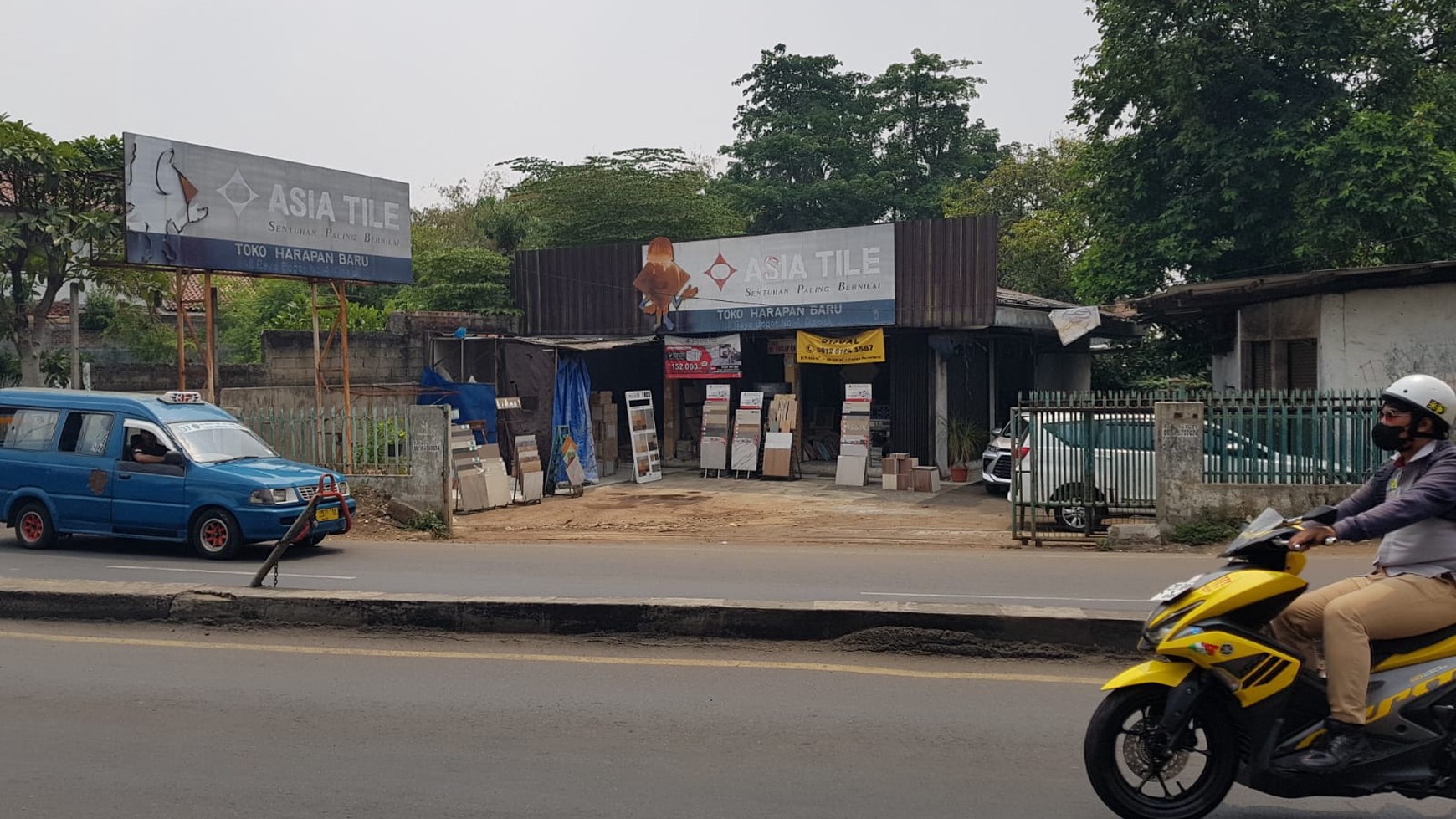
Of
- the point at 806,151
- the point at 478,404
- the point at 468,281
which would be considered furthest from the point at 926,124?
the point at 478,404

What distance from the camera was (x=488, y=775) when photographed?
15.8 ft

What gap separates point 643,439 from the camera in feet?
73.6

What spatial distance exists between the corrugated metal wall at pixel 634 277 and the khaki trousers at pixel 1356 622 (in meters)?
15.9

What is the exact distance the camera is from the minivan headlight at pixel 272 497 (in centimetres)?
1130

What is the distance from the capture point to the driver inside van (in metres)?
11.6

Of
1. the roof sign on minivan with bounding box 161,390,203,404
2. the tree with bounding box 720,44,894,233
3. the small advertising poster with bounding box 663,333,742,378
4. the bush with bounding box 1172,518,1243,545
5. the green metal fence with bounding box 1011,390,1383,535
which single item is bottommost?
the bush with bounding box 1172,518,1243,545

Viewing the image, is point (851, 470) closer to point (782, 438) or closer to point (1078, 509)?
point (782, 438)

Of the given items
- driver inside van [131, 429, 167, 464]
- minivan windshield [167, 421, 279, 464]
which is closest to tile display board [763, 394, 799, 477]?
minivan windshield [167, 421, 279, 464]

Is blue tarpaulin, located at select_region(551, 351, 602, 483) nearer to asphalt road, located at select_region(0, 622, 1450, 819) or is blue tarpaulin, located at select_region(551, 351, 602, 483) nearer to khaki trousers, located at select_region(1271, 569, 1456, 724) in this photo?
asphalt road, located at select_region(0, 622, 1450, 819)

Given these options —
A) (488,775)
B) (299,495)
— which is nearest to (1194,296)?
(299,495)

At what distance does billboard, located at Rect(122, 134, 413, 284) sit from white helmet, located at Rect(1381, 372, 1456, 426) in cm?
1523

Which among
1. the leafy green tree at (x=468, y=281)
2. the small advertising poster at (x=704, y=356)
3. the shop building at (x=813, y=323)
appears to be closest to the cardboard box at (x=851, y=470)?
the shop building at (x=813, y=323)

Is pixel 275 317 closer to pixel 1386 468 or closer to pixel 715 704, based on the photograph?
pixel 715 704

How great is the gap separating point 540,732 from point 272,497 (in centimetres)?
708
